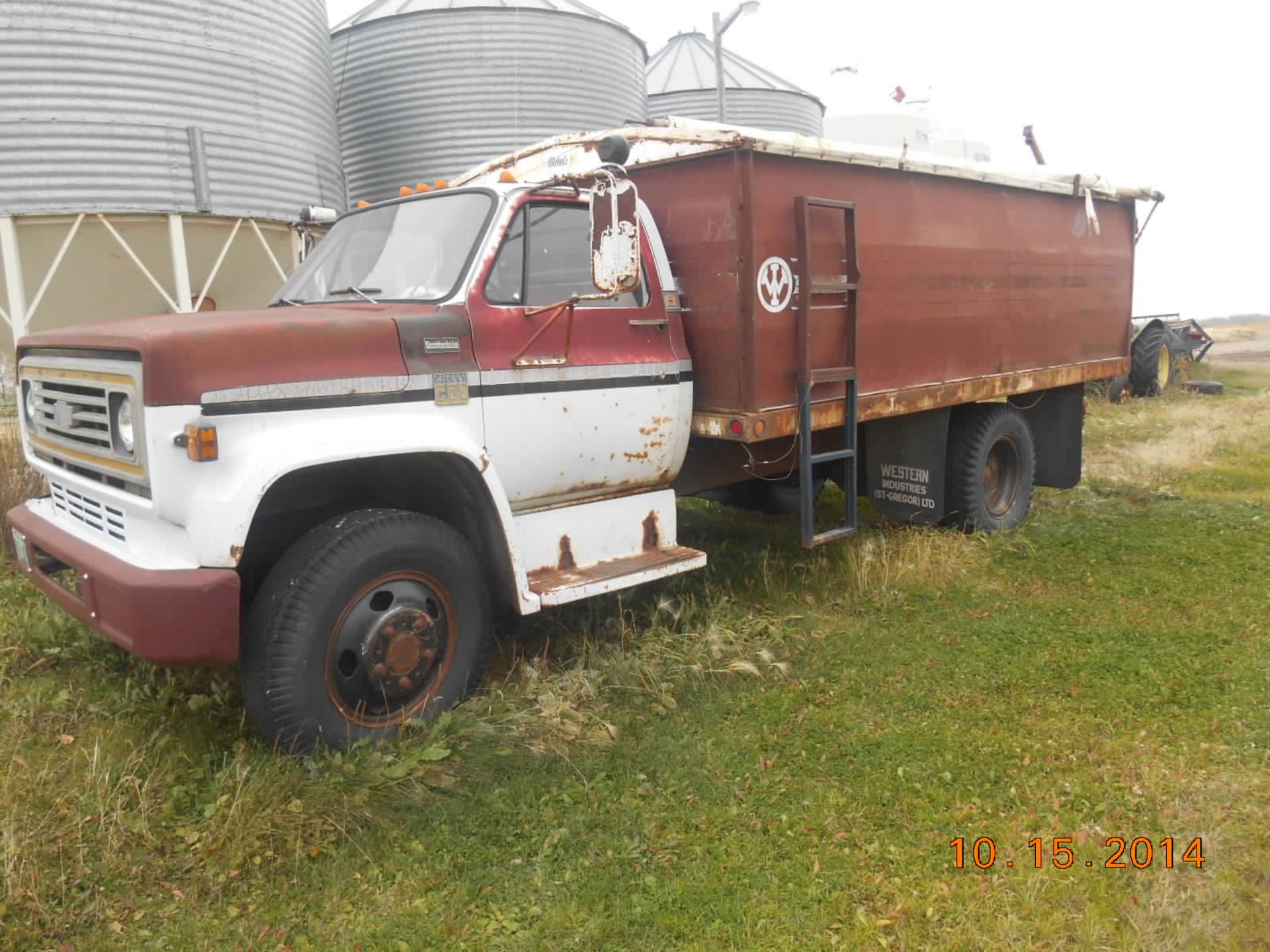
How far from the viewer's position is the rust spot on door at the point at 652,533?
15.8 feet

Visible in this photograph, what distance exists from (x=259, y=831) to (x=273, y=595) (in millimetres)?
810

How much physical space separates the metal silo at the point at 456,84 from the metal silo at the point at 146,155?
2.37 meters

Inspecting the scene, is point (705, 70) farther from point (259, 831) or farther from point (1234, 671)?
point (259, 831)

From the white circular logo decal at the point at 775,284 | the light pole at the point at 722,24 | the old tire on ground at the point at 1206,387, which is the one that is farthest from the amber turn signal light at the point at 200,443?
Result: the old tire on ground at the point at 1206,387

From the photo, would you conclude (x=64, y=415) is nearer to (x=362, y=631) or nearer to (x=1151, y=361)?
(x=362, y=631)

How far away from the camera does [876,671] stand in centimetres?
459

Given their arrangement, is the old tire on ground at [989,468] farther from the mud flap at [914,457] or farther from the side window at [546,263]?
the side window at [546,263]

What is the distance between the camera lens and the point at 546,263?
437 cm

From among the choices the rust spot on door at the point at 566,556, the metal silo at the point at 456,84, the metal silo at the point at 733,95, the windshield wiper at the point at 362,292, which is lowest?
the rust spot on door at the point at 566,556

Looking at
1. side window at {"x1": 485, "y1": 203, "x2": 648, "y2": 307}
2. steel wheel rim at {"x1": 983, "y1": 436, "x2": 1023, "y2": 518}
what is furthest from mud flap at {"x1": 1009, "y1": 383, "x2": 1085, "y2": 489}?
side window at {"x1": 485, "y1": 203, "x2": 648, "y2": 307}

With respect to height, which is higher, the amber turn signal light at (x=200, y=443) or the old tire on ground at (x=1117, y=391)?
the amber turn signal light at (x=200, y=443)

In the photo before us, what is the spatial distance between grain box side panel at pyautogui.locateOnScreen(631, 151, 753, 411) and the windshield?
1.02 meters

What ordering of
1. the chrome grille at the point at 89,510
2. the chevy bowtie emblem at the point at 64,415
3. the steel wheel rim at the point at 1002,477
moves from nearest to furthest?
1. the chrome grille at the point at 89,510
2. the chevy bowtie emblem at the point at 64,415
3. the steel wheel rim at the point at 1002,477
